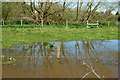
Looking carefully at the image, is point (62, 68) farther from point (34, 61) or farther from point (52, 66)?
point (34, 61)

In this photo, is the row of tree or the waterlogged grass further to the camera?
the row of tree

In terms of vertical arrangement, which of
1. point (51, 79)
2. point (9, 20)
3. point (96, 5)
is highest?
point (96, 5)

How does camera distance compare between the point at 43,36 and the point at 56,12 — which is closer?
the point at 43,36

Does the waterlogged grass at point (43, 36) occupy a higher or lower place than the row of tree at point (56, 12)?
lower

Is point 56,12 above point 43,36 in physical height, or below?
above

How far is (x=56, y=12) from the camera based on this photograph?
23797 mm

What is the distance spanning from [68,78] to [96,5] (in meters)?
21.9

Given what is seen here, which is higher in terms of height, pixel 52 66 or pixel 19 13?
pixel 19 13

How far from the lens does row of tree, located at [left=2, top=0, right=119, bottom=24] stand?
2264cm

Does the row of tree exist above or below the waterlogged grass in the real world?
above

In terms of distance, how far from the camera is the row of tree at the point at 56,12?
2264 cm

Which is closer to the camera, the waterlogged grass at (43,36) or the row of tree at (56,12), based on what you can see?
the waterlogged grass at (43,36)

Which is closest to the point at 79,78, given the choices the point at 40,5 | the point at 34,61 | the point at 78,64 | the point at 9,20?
the point at 78,64

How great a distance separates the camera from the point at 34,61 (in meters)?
5.27
